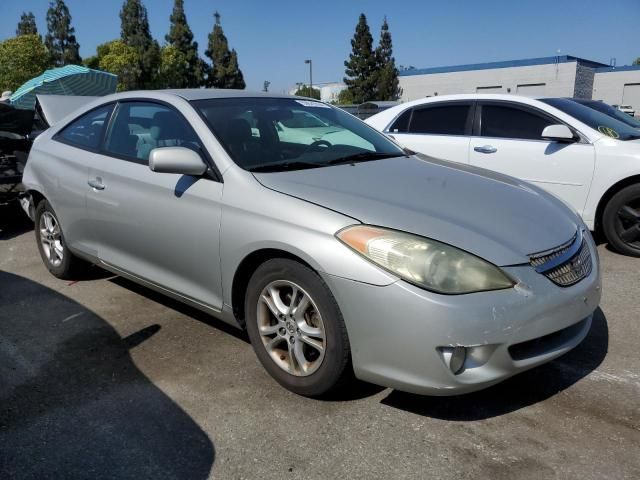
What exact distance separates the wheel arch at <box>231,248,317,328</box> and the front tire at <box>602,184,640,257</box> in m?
3.80

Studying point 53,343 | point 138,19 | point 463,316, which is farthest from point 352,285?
point 138,19

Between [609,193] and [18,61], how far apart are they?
47.6 metres

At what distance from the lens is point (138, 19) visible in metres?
62.0

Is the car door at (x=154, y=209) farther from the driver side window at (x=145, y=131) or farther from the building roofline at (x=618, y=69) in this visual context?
the building roofline at (x=618, y=69)

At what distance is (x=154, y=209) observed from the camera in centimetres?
334

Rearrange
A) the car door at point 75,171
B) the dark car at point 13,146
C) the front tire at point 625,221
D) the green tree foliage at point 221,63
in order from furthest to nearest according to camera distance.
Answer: the green tree foliage at point 221,63 < the dark car at point 13,146 < the front tire at point 625,221 < the car door at point 75,171

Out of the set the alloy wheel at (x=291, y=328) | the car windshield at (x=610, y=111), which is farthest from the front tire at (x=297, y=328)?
the car windshield at (x=610, y=111)

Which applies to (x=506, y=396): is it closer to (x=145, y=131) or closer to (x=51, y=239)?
(x=145, y=131)

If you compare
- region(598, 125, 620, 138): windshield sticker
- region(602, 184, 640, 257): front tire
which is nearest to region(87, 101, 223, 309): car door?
region(602, 184, 640, 257): front tire

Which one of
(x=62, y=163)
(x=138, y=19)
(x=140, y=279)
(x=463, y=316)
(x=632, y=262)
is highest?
(x=138, y=19)

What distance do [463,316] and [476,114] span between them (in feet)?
14.1

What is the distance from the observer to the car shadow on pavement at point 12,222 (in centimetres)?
649

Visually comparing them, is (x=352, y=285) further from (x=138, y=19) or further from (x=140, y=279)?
(x=138, y=19)

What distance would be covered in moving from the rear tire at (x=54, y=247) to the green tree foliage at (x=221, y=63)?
215ft
